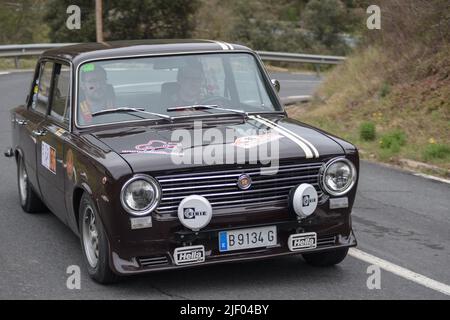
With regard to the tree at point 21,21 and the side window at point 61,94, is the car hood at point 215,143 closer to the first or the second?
the side window at point 61,94

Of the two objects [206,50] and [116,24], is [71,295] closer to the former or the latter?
[206,50]

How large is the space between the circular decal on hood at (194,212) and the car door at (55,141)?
4.87 ft

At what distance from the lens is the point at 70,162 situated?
638 centimetres

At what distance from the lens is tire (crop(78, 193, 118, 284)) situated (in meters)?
5.76

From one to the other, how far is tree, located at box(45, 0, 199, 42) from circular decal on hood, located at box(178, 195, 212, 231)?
33642 mm

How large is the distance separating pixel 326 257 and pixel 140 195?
1652mm

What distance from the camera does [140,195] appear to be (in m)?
5.50

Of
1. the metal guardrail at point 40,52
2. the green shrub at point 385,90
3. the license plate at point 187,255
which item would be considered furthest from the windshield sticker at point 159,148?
the metal guardrail at point 40,52

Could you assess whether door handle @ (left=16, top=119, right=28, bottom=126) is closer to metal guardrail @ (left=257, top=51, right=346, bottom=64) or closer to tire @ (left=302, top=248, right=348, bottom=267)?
tire @ (left=302, top=248, right=348, bottom=267)

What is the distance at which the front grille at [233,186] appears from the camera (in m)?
5.55

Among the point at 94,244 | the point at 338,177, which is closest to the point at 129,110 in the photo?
the point at 94,244

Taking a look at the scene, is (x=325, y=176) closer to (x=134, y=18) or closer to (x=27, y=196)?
(x=27, y=196)

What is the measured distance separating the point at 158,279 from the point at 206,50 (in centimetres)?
218
